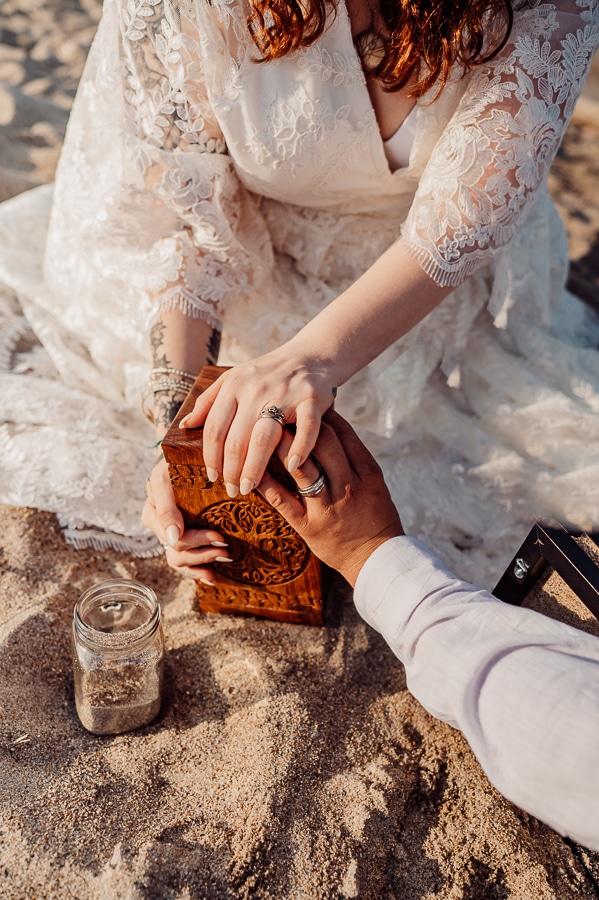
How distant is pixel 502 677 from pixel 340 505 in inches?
13.8

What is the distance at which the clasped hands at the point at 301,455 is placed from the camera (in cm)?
115

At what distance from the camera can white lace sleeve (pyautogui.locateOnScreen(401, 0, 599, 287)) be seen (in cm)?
132

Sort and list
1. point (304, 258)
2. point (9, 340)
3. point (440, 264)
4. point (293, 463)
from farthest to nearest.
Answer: point (9, 340) → point (304, 258) → point (440, 264) → point (293, 463)

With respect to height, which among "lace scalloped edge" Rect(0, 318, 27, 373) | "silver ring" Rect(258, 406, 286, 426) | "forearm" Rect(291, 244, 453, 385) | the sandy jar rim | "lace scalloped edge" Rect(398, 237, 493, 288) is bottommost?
"lace scalloped edge" Rect(0, 318, 27, 373)

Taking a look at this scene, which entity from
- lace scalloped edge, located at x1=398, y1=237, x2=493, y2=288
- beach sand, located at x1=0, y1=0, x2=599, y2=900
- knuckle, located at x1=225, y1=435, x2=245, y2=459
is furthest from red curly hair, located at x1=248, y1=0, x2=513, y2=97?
→ beach sand, located at x1=0, y1=0, x2=599, y2=900

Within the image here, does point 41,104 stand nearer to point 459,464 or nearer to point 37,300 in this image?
point 37,300

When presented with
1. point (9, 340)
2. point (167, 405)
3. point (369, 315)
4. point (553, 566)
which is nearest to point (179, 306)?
point (167, 405)

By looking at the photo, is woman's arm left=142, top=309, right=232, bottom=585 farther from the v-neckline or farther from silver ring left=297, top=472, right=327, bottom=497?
the v-neckline

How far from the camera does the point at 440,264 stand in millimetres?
1348

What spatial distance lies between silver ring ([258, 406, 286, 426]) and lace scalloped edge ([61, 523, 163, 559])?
57 centimetres

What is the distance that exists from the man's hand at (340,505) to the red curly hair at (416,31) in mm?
680

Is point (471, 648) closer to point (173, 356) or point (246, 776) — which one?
point (246, 776)

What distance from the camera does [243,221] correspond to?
1.65 m

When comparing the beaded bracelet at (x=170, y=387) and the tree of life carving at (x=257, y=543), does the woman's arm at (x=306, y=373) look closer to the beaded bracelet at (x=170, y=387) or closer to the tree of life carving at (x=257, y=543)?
the tree of life carving at (x=257, y=543)
